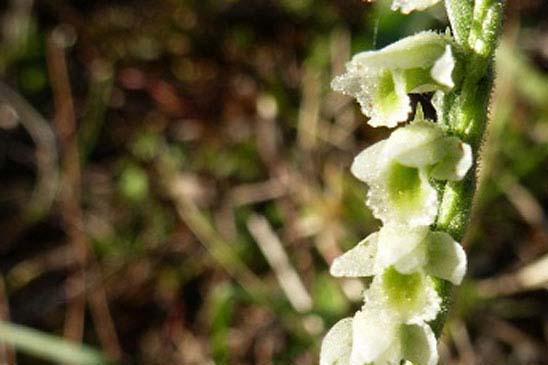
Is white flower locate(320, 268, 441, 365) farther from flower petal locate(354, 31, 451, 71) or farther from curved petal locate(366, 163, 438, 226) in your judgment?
flower petal locate(354, 31, 451, 71)

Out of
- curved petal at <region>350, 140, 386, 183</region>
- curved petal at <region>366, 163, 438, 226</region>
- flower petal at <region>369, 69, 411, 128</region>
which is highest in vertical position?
flower petal at <region>369, 69, 411, 128</region>

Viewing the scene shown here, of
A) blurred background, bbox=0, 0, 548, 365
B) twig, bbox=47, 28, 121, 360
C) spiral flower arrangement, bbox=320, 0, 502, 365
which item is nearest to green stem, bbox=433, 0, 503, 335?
spiral flower arrangement, bbox=320, 0, 502, 365

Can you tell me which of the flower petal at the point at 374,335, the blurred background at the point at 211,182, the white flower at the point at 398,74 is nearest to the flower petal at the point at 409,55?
the white flower at the point at 398,74

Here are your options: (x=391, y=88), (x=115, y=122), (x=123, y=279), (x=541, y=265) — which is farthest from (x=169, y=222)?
(x=391, y=88)

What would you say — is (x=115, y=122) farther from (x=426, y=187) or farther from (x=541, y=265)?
(x=426, y=187)

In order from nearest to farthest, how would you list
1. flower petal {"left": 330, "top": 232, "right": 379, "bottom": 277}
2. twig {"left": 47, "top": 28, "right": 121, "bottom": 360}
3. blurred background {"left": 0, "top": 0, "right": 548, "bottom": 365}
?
1. flower petal {"left": 330, "top": 232, "right": 379, "bottom": 277}
2. blurred background {"left": 0, "top": 0, "right": 548, "bottom": 365}
3. twig {"left": 47, "top": 28, "right": 121, "bottom": 360}

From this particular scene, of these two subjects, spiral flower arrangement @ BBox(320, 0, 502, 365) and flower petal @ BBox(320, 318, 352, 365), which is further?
flower petal @ BBox(320, 318, 352, 365)
